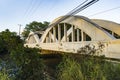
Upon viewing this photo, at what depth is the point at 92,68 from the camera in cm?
1050

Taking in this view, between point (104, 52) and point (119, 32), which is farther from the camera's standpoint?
point (119, 32)

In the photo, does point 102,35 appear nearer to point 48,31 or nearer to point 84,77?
point 48,31

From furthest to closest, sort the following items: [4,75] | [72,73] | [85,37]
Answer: [85,37], [72,73], [4,75]

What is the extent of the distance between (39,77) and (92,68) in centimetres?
260

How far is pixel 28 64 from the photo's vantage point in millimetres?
→ 8758

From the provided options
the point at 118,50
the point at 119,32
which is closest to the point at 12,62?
the point at 118,50

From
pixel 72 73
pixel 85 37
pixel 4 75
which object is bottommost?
pixel 72 73

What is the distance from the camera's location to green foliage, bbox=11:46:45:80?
866 cm

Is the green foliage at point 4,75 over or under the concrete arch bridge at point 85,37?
under

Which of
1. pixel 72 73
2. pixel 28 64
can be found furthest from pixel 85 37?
pixel 28 64

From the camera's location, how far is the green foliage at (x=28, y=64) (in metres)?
8.66

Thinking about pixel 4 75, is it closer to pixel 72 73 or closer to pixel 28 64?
pixel 28 64

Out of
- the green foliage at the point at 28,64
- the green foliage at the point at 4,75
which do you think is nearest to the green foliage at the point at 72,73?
the green foliage at the point at 28,64

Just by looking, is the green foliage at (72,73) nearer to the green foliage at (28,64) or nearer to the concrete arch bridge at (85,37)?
the green foliage at (28,64)
